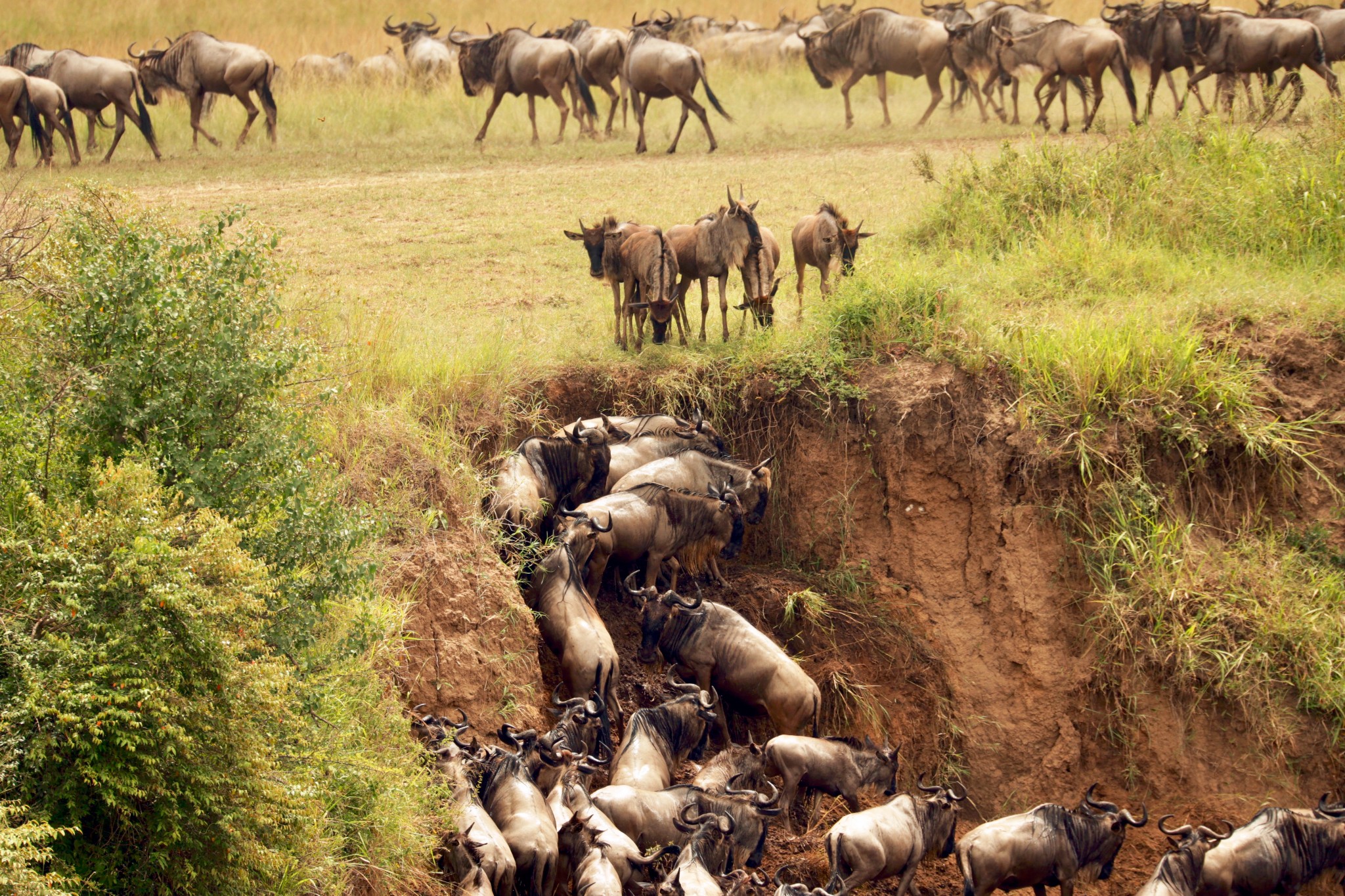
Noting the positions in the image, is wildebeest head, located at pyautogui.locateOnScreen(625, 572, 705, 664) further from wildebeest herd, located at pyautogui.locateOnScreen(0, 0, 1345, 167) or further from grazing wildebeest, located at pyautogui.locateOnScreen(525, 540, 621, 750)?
wildebeest herd, located at pyautogui.locateOnScreen(0, 0, 1345, 167)

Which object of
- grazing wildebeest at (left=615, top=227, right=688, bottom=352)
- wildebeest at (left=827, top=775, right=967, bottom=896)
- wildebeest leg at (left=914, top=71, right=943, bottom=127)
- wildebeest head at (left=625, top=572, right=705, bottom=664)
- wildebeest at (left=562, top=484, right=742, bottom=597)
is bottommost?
wildebeest at (left=827, top=775, right=967, bottom=896)

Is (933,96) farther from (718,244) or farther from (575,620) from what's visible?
(575,620)

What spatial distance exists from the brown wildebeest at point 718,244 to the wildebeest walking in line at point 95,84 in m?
10.7

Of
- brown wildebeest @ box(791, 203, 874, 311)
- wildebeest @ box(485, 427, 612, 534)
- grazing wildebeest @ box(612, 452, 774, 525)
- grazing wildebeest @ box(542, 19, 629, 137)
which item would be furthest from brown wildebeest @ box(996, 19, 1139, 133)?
wildebeest @ box(485, 427, 612, 534)

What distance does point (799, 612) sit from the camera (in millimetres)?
7953

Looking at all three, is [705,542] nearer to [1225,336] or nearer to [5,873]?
[1225,336]

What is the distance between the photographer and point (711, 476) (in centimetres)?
778

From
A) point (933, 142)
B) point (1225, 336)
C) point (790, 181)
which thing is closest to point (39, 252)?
point (1225, 336)

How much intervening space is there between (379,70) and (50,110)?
7784mm

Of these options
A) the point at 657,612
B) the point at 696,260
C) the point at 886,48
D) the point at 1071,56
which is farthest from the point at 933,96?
the point at 657,612

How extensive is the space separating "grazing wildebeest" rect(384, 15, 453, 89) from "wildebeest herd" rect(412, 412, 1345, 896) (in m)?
15.6

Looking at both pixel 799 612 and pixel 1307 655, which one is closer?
pixel 1307 655

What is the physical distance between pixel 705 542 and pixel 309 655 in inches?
117

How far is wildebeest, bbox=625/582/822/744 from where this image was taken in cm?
698
